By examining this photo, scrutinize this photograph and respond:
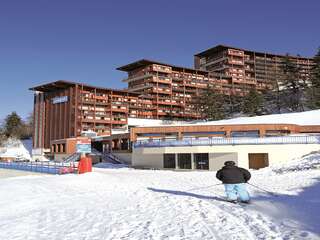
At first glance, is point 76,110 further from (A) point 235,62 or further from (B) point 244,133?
(A) point 235,62

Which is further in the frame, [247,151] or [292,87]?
[292,87]

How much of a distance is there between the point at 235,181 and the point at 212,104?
241 feet

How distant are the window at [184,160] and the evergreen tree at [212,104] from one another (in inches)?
1773

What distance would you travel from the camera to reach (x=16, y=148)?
99938mm

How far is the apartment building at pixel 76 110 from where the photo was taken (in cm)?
8444

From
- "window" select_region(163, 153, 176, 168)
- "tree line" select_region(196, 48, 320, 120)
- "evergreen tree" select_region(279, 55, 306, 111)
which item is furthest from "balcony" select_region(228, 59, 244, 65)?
"window" select_region(163, 153, 176, 168)

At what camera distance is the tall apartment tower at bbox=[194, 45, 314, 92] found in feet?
374

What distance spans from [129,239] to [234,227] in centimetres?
263

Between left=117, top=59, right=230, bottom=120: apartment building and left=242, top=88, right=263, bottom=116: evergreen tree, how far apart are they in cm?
1491

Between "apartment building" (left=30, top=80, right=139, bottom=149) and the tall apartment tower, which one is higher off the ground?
the tall apartment tower

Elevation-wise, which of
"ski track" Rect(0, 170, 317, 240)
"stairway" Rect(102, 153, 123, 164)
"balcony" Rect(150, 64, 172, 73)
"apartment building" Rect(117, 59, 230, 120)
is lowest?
"ski track" Rect(0, 170, 317, 240)

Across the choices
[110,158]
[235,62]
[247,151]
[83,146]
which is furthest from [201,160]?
[235,62]

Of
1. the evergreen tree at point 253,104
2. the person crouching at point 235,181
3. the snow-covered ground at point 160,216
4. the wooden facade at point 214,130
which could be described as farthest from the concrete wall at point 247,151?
the evergreen tree at point 253,104

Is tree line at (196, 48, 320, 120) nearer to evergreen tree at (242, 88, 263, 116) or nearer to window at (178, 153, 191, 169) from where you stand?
evergreen tree at (242, 88, 263, 116)
